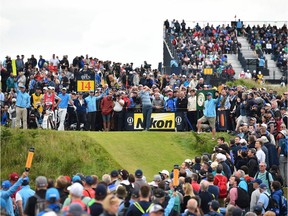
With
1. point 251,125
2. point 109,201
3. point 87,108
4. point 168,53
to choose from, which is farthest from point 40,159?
point 168,53

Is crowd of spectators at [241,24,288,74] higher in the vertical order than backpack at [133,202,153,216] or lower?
higher

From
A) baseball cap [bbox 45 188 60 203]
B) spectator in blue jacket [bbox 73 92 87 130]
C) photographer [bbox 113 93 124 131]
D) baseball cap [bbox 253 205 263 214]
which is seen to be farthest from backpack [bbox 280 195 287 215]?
spectator in blue jacket [bbox 73 92 87 130]

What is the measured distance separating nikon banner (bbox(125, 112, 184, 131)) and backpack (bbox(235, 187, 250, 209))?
1439cm

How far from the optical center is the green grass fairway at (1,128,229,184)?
3025cm

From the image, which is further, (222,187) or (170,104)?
(170,104)

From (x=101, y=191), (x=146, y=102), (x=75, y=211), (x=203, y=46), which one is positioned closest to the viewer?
(x=75, y=211)

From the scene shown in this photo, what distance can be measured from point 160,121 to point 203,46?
2554 centimetres

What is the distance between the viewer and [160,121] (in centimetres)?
3447

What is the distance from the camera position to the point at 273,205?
19500mm

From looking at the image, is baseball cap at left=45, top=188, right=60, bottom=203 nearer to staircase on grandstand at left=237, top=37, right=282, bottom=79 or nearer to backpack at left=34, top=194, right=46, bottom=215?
backpack at left=34, top=194, right=46, bottom=215

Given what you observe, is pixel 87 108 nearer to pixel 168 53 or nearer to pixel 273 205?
pixel 273 205

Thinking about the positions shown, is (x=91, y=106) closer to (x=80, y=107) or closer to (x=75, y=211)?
(x=80, y=107)

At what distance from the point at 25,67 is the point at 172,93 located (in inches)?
432

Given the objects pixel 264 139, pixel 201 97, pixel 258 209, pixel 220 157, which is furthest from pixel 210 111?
pixel 258 209
